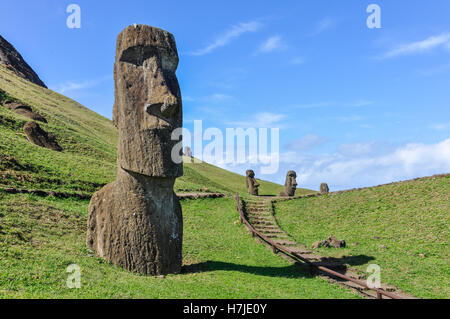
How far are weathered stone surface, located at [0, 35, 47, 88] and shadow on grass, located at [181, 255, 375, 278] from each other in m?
77.0

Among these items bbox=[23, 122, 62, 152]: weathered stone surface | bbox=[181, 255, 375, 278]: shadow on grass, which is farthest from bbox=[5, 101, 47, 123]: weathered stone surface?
bbox=[181, 255, 375, 278]: shadow on grass

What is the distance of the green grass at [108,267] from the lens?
8.52m

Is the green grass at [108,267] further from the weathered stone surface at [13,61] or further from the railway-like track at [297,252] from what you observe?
the weathered stone surface at [13,61]

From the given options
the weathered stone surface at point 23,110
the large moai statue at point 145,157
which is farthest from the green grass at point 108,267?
Answer: the weathered stone surface at point 23,110

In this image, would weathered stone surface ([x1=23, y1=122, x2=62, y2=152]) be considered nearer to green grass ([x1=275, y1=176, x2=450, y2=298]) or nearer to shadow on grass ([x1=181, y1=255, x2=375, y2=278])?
green grass ([x1=275, y1=176, x2=450, y2=298])

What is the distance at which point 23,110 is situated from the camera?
37906 millimetres

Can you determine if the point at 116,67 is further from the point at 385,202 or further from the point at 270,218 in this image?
the point at 385,202

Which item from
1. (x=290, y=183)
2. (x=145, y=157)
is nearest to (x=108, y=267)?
(x=145, y=157)

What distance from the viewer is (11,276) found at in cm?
837

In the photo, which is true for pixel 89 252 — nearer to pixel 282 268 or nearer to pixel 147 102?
pixel 147 102

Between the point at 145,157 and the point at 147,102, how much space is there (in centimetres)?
151

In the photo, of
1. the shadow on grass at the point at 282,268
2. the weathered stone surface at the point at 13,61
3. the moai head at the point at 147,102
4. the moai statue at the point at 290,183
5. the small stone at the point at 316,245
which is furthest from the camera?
the weathered stone surface at the point at 13,61

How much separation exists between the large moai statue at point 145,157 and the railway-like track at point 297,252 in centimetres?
551

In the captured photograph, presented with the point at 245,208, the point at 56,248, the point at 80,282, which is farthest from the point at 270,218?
the point at 80,282
